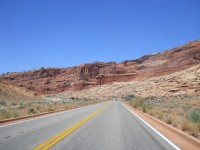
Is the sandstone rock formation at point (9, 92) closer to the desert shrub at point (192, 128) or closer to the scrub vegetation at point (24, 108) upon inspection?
the scrub vegetation at point (24, 108)

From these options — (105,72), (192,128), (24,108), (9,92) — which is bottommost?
(192,128)

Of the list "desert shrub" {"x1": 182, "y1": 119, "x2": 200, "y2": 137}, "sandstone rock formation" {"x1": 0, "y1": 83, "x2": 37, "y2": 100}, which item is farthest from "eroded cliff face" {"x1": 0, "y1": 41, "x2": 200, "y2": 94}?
"desert shrub" {"x1": 182, "y1": 119, "x2": 200, "y2": 137}

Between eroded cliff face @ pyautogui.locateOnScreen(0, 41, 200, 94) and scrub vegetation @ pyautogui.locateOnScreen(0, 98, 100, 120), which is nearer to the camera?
scrub vegetation @ pyautogui.locateOnScreen(0, 98, 100, 120)

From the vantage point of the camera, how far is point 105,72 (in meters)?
156

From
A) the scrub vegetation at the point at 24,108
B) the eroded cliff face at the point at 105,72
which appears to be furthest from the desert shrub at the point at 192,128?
the eroded cliff face at the point at 105,72

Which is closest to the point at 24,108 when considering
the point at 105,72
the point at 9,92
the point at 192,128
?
the point at 192,128

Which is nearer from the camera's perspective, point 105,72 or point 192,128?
point 192,128

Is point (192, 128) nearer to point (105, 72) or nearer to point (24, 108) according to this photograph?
point (24, 108)

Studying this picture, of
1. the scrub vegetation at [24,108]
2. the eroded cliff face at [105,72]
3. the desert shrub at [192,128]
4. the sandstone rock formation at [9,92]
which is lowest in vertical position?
the desert shrub at [192,128]

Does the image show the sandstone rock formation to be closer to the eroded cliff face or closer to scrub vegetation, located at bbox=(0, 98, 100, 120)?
scrub vegetation, located at bbox=(0, 98, 100, 120)

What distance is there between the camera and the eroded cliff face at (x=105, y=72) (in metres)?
122

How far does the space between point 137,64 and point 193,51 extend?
112 feet

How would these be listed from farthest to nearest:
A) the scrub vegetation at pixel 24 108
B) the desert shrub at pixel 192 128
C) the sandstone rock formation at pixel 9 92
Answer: the sandstone rock formation at pixel 9 92 < the scrub vegetation at pixel 24 108 < the desert shrub at pixel 192 128

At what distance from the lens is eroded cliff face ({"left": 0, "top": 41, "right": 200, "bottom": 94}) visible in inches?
4818
